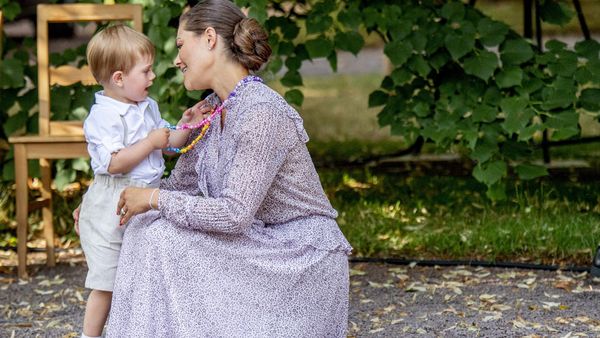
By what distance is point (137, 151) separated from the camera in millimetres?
2748

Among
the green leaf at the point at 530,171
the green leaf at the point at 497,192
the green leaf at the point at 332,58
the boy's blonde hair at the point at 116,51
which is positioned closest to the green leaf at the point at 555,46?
the green leaf at the point at 530,171

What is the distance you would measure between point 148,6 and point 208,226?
2177 mm

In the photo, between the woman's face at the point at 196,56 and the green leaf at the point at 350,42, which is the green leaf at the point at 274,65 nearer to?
the green leaf at the point at 350,42

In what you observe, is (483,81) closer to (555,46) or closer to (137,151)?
(555,46)

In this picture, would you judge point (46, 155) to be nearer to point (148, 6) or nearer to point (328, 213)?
point (148, 6)

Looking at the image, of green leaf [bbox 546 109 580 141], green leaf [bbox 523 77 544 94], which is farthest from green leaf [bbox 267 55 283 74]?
green leaf [bbox 546 109 580 141]

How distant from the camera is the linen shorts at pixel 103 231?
2.85 metres

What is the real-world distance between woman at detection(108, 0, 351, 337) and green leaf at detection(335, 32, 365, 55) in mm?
1901

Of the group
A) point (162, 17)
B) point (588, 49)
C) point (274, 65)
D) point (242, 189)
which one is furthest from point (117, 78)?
point (588, 49)

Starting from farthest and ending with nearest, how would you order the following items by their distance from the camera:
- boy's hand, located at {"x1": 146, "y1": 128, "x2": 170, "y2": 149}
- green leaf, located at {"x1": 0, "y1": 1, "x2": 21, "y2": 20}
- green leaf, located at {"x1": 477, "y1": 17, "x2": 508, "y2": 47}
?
green leaf, located at {"x1": 0, "y1": 1, "x2": 21, "y2": 20}
green leaf, located at {"x1": 477, "y1": 17, "x2": 508, "y2": 47}
boy's hand, located at {"x1": 146, "y1": 128, "x2": 170, "y2": 149}

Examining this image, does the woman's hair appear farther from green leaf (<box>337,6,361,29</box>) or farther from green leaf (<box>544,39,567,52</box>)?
green leaf (<box>544,39,567,52</box>)

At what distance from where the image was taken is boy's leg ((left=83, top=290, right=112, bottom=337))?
2883mm

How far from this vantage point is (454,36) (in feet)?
14.7

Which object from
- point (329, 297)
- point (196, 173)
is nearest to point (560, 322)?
point (329, 297)
